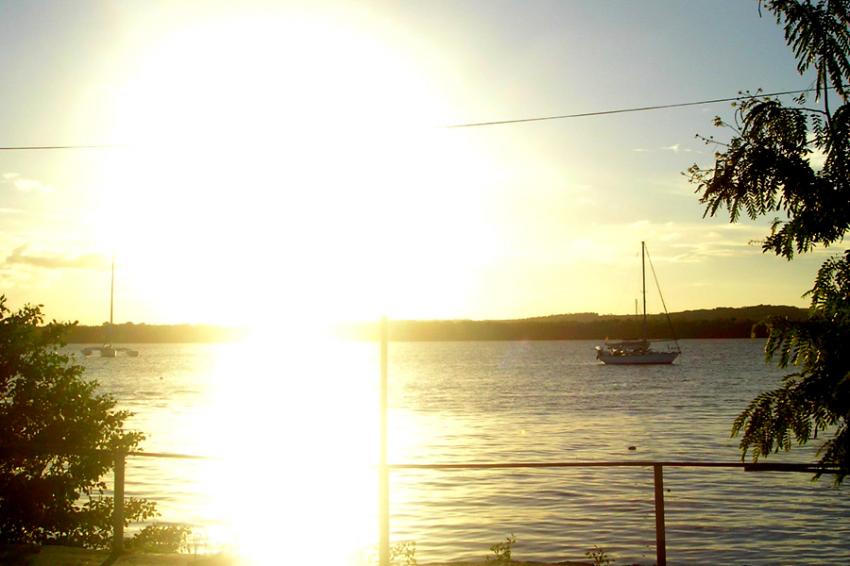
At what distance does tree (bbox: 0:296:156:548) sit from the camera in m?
12.4

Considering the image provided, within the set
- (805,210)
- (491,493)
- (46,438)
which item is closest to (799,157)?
(805,210)

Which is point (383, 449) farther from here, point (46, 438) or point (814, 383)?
point (46, 438)

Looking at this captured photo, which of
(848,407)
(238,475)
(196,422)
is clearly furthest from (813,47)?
(196,422)

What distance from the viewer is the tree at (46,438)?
12.4m

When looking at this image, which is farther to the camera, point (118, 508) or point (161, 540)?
point (161, 540)

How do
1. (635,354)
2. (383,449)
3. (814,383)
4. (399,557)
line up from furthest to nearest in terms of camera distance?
1. (635,354)
2. (399,557)
3. (383,449)
4. (814,383)

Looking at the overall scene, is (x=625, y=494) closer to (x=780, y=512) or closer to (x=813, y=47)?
(x=780, y=512)

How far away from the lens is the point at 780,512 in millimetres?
26406

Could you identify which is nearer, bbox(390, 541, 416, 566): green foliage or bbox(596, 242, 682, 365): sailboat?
bbox(390, 541, 416, 566): green foliage

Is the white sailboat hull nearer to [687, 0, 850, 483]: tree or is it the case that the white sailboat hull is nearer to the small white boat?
the small white boat

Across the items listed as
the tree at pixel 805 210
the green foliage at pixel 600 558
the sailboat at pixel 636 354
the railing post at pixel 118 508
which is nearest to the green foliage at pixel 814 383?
the tree at pixel 805 210

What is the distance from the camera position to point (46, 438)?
43.4ft

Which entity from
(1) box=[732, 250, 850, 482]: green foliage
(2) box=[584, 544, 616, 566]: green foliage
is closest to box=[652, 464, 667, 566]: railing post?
(2) box=[584, 544, 616, 566]: green foliage

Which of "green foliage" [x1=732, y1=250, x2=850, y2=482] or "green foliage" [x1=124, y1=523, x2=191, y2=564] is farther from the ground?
"green foliage" [x1=732, y1=250, x2=850, y2=482]
